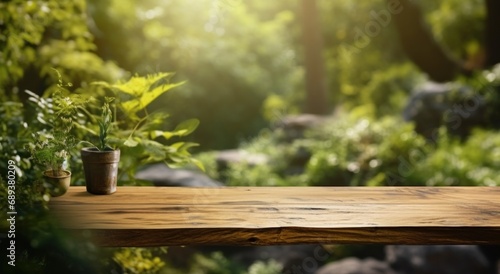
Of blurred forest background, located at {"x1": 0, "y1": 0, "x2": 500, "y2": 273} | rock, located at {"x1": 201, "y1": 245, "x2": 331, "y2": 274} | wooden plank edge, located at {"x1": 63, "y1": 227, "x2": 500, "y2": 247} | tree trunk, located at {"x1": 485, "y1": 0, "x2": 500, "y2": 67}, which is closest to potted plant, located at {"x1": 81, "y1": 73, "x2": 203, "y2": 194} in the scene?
blurred forest background, located at {"x1": 0, "y1": 0, "x2": 500, "y2": 273}

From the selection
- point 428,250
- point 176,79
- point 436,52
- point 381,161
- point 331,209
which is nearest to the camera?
point 331,209

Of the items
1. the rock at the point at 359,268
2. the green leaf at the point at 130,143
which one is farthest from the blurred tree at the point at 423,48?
the green leaf at the point at 130,143

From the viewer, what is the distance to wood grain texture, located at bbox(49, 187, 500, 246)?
244cm

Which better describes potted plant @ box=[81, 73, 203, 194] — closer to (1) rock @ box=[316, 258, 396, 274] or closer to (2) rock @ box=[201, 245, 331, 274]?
(1) rock @ box=[316, 258, 396, 274]

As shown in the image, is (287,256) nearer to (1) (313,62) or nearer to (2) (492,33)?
(2) (492,33)

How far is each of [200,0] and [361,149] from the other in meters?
7.11

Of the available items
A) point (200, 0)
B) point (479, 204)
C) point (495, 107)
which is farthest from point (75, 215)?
point (200, 0)

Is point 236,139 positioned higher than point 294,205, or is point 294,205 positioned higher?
point 236,139

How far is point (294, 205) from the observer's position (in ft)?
9.27

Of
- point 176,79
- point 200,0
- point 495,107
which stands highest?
point 200,0

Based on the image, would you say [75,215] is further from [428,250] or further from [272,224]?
[428,250]

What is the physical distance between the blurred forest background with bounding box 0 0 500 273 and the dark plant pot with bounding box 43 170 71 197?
0.19 m

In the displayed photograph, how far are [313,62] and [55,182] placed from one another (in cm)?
1334

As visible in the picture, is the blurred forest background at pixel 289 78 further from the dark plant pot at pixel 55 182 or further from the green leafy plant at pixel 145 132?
the green leafy plant at pixel 145 132
